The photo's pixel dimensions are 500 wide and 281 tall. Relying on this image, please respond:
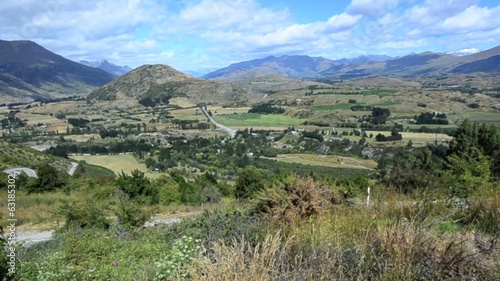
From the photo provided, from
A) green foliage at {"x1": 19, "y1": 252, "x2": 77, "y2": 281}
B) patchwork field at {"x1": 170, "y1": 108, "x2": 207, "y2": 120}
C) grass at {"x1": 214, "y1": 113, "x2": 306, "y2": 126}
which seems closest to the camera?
green foliage at {"x1": 19, "y1": 252, "x2": 77, "y2": 281}

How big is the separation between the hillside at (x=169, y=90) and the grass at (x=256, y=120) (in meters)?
47.1

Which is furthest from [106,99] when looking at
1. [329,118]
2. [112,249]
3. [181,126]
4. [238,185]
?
[112,249]

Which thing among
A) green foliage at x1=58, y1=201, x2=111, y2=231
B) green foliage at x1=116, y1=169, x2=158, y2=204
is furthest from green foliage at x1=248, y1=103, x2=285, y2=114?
green foliage at x1=58, y1=201, x2=111, y2=231

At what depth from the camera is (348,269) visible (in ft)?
10.1

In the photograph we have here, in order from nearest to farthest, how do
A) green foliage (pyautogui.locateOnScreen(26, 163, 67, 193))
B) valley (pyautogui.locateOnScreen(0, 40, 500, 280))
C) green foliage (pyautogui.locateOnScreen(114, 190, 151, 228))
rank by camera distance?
valley (pyautogui.locateOnScreen(0, 40, 500, 280)) → green foliage (pyautogui.locateOnScreen(114, 190, 151, 228)) → green foliage (pyautogui.locateOnScreen(26, 163, 67, 193))

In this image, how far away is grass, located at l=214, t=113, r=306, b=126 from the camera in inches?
4368

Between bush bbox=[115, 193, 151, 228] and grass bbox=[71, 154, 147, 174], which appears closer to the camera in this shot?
bush bbox=[115, 193, 151, 228]

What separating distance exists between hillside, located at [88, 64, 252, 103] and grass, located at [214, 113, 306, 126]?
47.1m

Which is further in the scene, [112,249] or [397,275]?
[112,249]

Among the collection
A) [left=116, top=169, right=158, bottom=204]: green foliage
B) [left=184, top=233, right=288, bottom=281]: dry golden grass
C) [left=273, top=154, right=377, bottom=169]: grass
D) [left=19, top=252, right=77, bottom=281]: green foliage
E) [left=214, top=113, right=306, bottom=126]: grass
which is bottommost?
[left=273, top=154, right=377, bottom=169]: grass

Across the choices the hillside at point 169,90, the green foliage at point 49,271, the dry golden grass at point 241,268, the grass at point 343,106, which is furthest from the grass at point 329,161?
the hillside at point 169,90

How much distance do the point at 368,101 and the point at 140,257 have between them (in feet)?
434

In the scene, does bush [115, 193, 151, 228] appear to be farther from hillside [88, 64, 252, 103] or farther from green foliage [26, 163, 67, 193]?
hillside [88, 64, 252, 103]

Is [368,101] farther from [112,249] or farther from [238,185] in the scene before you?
[112,249]
